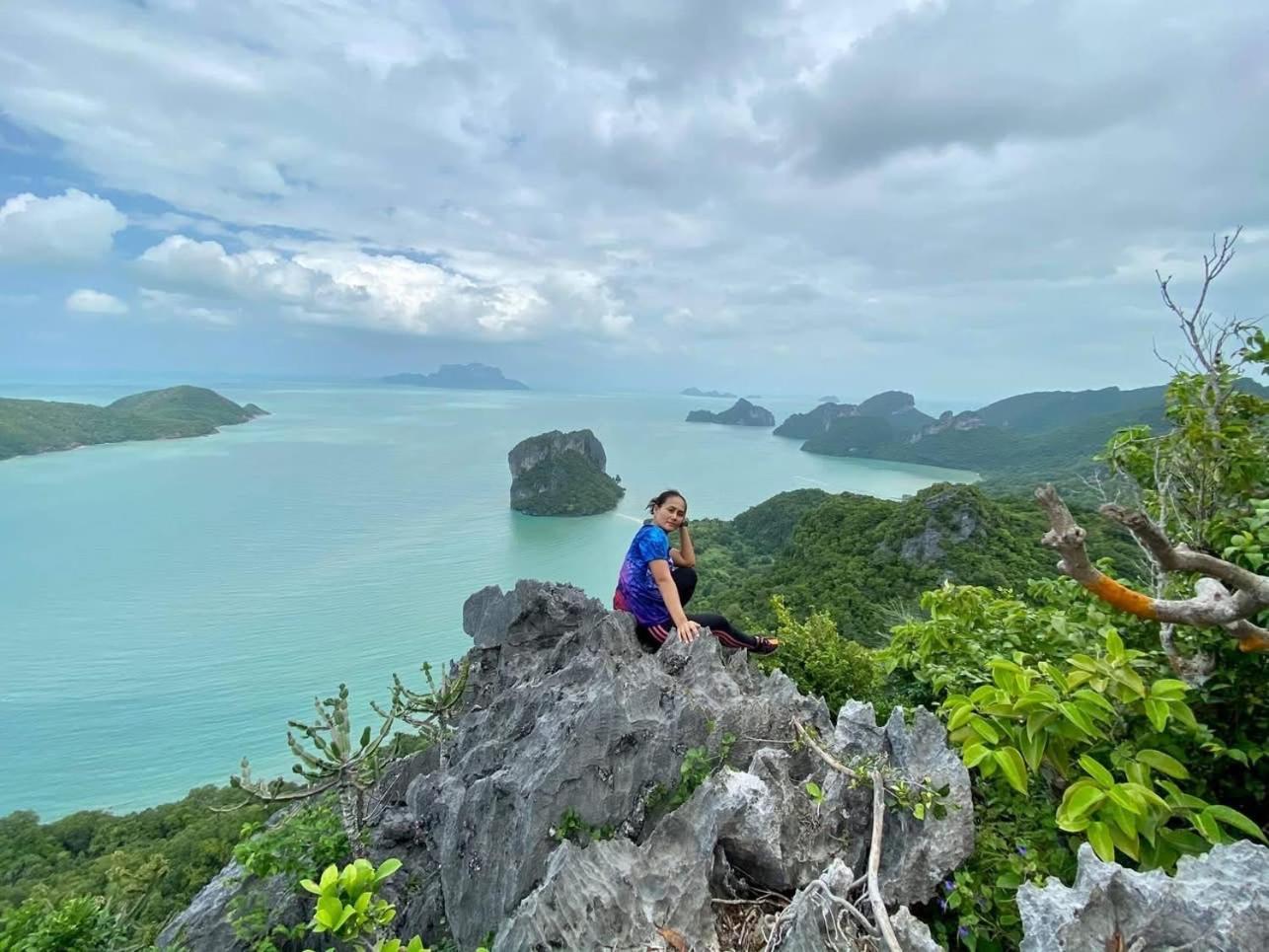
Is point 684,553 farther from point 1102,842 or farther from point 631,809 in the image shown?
point 1102,842

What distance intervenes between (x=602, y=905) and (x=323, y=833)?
2.60 m

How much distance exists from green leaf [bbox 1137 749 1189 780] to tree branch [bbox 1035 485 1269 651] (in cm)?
38

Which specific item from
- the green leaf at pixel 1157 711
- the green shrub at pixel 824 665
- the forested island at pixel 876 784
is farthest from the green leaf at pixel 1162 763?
the green shrub at pixel 824 665

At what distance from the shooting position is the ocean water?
27.0 m

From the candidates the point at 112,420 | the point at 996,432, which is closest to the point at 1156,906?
the point at 996,432

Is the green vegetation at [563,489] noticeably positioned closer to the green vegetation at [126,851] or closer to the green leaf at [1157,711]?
the green vegetation at [126,851]

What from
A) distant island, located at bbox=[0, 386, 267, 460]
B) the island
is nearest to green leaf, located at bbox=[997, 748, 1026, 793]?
the island

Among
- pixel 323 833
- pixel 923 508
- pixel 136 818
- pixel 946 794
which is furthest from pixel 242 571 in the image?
pixel 946 794

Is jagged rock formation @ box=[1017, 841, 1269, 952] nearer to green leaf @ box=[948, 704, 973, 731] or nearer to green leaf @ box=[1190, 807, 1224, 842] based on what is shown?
green leaf @ box=[1190, 807, 1224, 842]

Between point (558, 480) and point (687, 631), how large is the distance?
7025 centimetres

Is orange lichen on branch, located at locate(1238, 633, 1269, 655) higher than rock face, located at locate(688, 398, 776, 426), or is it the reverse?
rock face, located at locate(688, 398, 776, 426)

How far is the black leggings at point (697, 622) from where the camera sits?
474 cm

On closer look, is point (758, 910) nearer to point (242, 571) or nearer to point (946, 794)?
point (946, 794)

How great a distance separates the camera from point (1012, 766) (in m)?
1.79
